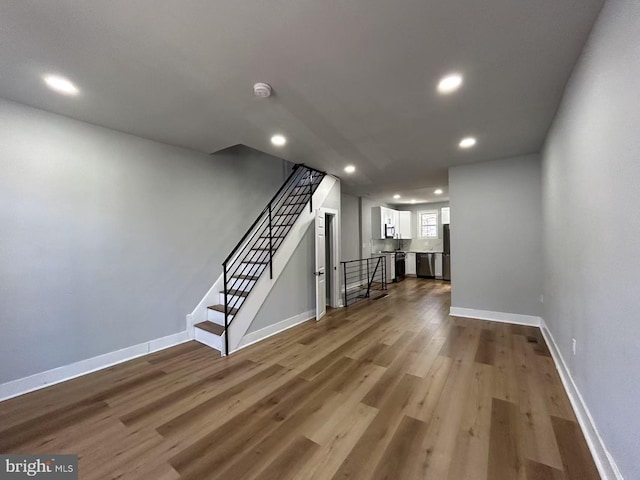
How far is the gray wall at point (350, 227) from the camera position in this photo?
7211 millimetres

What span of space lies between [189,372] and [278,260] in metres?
1.79

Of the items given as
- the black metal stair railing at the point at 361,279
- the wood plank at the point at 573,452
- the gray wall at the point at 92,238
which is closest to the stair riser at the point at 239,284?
the gray wall at the point at 92,238

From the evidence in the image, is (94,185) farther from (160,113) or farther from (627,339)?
(627,339)

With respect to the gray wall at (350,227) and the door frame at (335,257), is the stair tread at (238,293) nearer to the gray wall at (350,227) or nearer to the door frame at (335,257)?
the door frame at (335,257)

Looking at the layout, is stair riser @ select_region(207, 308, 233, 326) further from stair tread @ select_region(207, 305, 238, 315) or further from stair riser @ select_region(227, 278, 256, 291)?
stair riser @ select_region(227, 278, 256, 291)

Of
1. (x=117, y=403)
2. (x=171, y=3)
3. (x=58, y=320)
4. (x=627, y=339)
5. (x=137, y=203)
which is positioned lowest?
(x=117, y=403)

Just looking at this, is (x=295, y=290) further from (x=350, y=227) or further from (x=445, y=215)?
(x=445, y=215)

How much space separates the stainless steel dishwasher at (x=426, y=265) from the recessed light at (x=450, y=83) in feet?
24.2

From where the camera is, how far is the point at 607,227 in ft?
4.75

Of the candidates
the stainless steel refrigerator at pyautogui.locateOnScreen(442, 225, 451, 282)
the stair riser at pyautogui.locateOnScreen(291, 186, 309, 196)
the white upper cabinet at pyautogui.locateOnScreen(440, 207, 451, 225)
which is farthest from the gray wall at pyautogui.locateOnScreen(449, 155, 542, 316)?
the white upper cabinet at pyautogui.locateOnScreen(440, 207, 451, 225)

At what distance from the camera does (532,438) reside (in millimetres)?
1743

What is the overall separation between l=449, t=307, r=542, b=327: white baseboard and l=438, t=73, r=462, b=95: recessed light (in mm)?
3712

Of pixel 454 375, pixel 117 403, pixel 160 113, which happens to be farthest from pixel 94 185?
pixel 454 375

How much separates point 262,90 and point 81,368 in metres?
3.38
